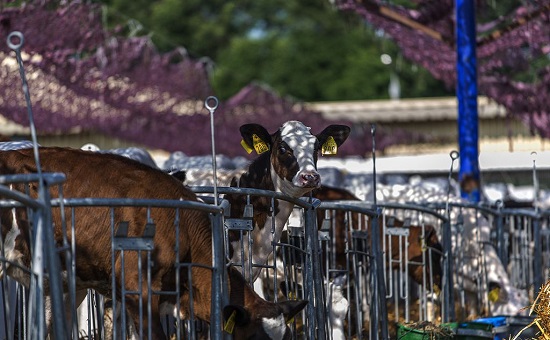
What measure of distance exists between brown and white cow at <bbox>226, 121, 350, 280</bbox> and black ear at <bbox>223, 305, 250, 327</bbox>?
60.7 inches

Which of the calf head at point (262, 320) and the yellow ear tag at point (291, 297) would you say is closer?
the calf head at point (262, 320)

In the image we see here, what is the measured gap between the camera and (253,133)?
891 cm

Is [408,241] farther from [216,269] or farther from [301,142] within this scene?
[216,269]

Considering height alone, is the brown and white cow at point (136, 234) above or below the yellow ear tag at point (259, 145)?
below

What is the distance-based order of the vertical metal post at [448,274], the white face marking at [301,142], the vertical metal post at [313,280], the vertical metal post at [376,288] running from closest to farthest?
1. the vertical metal post at [313,280]
2. the white face marking at [301,142]
3. the vertical metal post at [376,288]
4. the vertical metal post at [448,274]

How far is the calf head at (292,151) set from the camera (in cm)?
838

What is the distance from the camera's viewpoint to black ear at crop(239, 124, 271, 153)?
28.9 feet

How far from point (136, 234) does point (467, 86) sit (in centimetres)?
902

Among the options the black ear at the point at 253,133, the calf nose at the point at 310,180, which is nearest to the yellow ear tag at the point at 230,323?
the calf nose at the point at 310,180

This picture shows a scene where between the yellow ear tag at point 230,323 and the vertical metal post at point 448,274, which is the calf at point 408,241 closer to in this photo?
the vertical metal post at point 448,274

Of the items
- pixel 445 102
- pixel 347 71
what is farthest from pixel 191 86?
pixel 347 71

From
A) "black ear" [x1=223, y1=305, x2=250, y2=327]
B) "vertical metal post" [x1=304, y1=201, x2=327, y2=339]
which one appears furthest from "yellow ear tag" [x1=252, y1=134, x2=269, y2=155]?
"black ear" [x1=223, y1=305, x2=250, y2=327]

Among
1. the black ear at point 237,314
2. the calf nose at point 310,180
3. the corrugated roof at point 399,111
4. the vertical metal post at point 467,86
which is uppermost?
the corrugated roof at point 399,111

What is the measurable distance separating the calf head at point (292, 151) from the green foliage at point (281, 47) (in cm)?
4435
